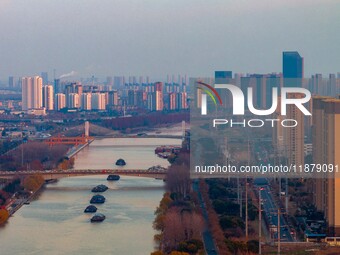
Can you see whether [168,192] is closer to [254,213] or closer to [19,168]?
[254,213]

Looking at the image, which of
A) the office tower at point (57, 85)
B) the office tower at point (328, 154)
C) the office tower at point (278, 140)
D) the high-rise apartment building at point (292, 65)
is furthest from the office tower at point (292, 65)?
the office tower at point (57, 85)

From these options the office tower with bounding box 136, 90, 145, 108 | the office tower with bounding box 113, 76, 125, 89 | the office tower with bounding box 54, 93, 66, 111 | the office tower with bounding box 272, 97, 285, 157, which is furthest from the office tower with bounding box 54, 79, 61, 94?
the office tower with bounding box 272, 97, 285, 157

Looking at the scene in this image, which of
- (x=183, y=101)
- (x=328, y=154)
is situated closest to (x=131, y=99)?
(x=183, y=101)

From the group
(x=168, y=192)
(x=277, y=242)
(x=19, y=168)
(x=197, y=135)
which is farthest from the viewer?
(x=19, y=168)

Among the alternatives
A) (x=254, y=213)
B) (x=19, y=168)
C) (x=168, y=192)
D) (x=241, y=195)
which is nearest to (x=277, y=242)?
(x=254, y=213)

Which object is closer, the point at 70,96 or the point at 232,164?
the point at 232,164

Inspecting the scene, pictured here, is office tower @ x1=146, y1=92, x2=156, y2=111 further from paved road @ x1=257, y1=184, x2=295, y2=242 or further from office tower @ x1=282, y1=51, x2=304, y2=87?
paved road @ x1=257, y1=184, x2=295, y2=242
